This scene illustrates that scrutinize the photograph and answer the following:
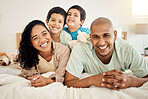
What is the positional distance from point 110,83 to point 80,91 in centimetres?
19

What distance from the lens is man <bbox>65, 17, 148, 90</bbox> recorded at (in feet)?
2.99

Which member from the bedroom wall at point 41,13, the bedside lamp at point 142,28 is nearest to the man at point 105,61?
the bedside lamp at point 142,28

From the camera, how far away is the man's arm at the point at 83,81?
36.4 inches

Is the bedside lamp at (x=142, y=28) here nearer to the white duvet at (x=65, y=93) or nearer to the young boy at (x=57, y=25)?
the young boy at (x=57, y=25)

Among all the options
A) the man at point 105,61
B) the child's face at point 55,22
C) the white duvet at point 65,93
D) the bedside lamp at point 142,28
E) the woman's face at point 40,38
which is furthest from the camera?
the bedside lamp at point 142,28

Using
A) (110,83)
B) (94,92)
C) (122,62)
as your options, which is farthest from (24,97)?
(122,62)

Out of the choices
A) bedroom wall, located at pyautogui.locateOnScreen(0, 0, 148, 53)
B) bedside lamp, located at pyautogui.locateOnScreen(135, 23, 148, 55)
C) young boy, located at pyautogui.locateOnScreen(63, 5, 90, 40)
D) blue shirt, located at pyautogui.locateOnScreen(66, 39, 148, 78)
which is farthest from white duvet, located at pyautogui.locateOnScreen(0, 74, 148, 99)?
bedroom wall, located at pyautogui.locateOnScreen(0, 0, 148, 53)

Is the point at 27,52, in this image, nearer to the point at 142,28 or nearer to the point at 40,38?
the point at 40,38

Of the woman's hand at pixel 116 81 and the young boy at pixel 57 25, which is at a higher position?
the young boy at pixel 57 25

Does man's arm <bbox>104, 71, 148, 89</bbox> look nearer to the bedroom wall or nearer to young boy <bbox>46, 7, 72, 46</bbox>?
young boy <bbox>46, 7, 72, 46</bbox>

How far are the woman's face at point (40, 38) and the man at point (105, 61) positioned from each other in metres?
0.24

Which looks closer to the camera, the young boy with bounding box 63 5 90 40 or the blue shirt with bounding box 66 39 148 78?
the blue shirt with bounding box 66 39 148 78

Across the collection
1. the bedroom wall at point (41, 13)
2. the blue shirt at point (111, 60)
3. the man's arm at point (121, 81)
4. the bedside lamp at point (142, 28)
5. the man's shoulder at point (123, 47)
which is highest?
the bedroom wall at point (41, 13)

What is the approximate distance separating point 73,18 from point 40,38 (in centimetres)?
54
